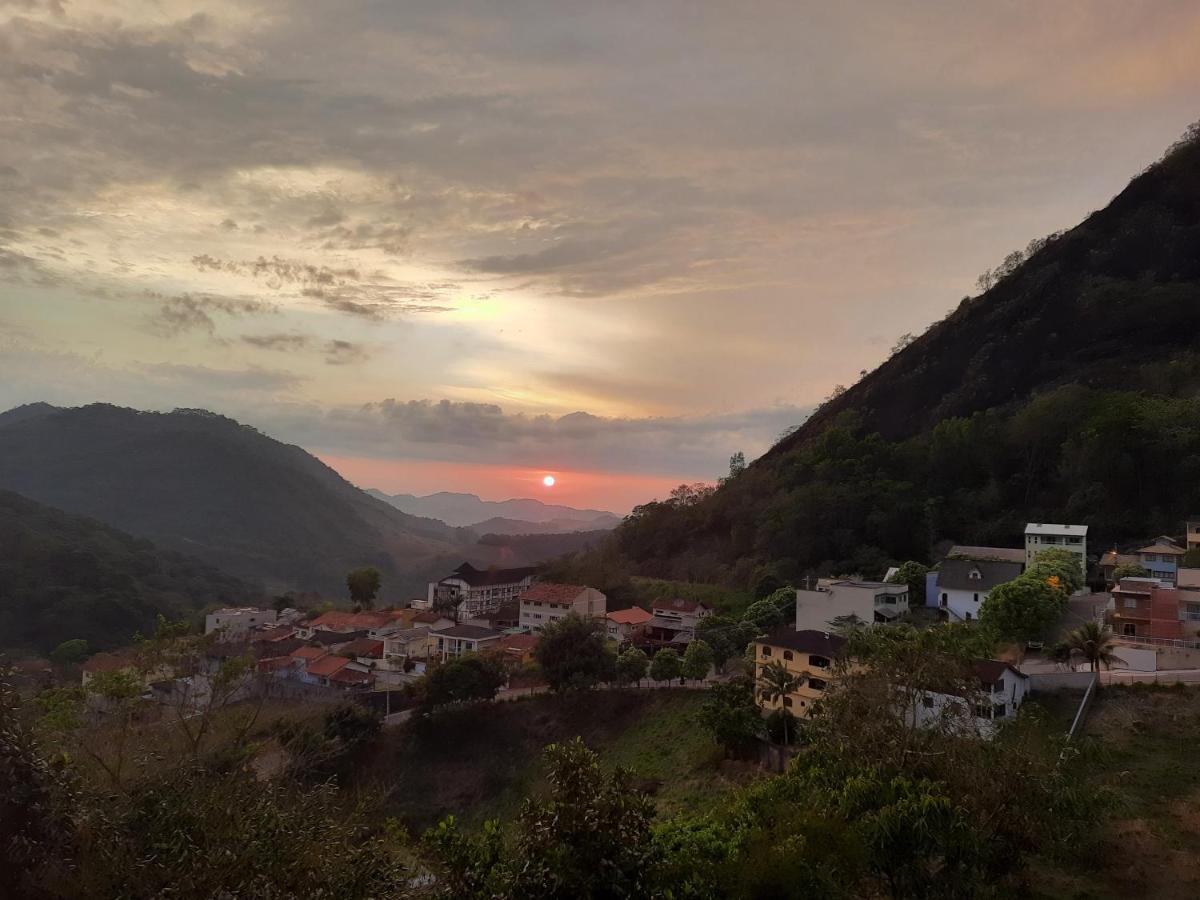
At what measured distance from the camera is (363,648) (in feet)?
144

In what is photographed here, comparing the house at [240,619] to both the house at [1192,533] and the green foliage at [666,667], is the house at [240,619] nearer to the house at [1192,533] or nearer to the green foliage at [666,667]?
the green foliage at [666,667]

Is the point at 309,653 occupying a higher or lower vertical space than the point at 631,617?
lower

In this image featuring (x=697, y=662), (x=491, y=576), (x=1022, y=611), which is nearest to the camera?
(x=1022, y=611)


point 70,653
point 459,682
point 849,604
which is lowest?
point 70,653

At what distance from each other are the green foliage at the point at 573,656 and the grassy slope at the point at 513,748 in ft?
3.49

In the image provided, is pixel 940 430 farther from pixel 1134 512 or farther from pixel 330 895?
pixel 330 895

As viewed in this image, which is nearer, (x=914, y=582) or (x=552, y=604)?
(x=914, y=582)

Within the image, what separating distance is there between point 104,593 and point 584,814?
7352cm

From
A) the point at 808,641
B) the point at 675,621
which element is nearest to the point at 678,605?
the point at 675,621

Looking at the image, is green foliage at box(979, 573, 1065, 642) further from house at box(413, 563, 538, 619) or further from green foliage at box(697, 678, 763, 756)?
→ house at box(413, 563, 538, 619)

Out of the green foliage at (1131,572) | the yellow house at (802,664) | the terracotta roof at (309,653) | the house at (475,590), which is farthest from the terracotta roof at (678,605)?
the green foliage at (1131,572)

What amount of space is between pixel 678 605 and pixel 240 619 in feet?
108

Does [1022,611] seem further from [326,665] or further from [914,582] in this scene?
Result: [326,665]

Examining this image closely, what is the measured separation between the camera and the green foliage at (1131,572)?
31431 mm
